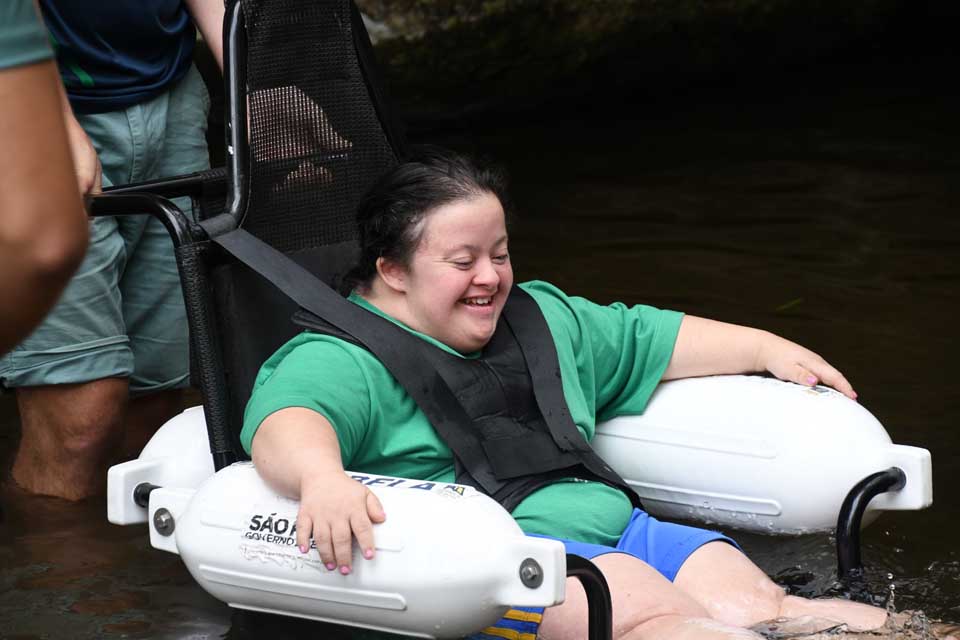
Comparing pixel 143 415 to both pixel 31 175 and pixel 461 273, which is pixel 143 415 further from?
pixel 31 175

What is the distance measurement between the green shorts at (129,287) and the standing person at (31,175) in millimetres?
1622

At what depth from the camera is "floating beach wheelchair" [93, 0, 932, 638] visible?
184 centimetres

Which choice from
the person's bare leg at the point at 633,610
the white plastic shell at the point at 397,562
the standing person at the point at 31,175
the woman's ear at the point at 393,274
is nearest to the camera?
the standing person at the point at 31,175

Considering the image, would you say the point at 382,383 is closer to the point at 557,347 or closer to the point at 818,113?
the point at 557,347

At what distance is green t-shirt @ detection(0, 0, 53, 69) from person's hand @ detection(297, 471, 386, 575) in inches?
39.7

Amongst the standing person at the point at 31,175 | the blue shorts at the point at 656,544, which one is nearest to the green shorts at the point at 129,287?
the blue shorts at the point at 656,544

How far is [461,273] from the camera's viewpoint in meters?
2.28

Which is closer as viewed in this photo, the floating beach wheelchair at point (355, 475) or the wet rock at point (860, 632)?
the floating beach wheelchair at point (355, 475)

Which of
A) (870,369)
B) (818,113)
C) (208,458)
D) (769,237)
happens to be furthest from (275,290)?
(818,113)

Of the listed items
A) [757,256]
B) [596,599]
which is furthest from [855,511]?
[757,256]

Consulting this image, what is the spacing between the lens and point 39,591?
2.62 m

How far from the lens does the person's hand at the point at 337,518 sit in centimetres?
185

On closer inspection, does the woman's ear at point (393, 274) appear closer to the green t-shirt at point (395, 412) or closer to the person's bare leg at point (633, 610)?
the green t-shirt at point (395, 412)

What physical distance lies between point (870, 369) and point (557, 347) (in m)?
1.65
